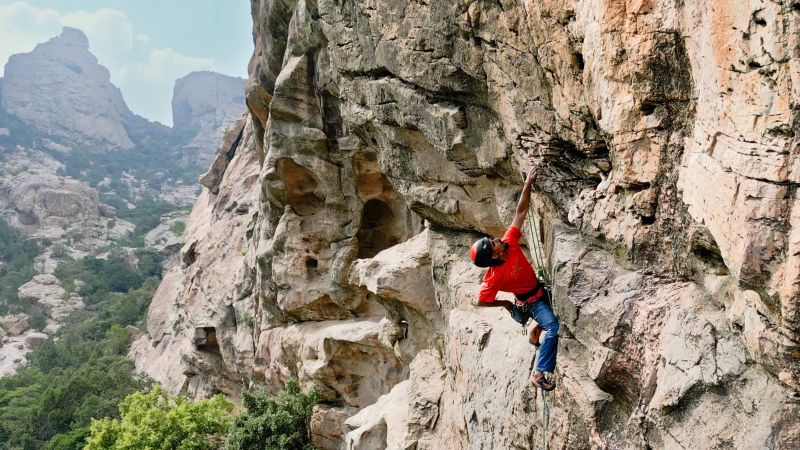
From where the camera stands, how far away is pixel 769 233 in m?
3.69

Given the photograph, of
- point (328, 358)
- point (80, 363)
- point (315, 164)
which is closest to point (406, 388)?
point (328, 358)

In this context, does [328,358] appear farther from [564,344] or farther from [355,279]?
[564,344]

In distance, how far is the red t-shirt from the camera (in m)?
5.99

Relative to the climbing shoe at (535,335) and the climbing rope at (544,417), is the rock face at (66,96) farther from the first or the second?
the climbing rope at (544,417)

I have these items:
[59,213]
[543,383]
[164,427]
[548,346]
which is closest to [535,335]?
[548,346]

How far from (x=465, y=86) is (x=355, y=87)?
3204 millimetres

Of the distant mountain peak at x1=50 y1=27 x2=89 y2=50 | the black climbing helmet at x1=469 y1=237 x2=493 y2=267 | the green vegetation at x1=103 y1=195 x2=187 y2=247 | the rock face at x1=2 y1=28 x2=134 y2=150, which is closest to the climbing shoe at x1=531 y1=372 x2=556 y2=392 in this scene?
the black climbing helmet at x1=469 y1=237 x2=493 y2=267

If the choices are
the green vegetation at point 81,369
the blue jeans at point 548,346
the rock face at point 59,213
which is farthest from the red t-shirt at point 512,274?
the rock face at point 59,213

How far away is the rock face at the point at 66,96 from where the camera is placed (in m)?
129

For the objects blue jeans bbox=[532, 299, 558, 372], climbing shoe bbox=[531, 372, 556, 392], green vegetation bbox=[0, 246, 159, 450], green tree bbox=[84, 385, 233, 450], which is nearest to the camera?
climbing shoe bbox=[531, 372, 556, 392]

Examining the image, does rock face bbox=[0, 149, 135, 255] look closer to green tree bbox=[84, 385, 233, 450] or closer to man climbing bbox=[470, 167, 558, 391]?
green tree bbox=[84, 385, 233, 450]

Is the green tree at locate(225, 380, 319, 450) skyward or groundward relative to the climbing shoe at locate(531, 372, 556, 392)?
groundward

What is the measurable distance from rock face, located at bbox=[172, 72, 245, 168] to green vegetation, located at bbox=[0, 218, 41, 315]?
90.6 meters

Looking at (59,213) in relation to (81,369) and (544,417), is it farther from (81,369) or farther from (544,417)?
(544,417)
